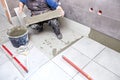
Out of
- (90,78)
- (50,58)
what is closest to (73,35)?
(50,58)

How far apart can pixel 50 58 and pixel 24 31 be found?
2.01 feet

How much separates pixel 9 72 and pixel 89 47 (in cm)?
115

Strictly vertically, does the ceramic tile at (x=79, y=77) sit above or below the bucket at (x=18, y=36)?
below

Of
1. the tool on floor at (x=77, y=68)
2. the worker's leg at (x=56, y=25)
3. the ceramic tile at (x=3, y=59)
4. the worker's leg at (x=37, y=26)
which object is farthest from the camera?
the worker's leg at (x=37, y=26)

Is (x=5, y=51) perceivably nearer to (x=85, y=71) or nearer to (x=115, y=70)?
(x=85, y=71)

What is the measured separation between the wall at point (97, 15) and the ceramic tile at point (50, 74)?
804 millimetres

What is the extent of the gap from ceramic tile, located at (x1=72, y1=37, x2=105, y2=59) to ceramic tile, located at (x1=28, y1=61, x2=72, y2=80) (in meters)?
0.45

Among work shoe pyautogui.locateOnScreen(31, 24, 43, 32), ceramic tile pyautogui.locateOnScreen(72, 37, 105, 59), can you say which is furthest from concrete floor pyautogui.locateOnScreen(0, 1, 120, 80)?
work shoe pyautogui.locateOnScreen(31, 24, 43, 32)

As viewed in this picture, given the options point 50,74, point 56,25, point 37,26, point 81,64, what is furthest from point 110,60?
point 37,26

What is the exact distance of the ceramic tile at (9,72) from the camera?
1.46 meters

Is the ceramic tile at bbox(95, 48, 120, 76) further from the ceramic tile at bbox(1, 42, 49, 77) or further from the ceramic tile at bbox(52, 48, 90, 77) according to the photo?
the ceramic tile at bbox(1, 42, 49, 77)

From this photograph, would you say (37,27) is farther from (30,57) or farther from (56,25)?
(30,57)

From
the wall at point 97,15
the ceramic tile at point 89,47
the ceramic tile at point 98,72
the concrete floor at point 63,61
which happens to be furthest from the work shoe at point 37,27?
the ceramic tile at point 98,72

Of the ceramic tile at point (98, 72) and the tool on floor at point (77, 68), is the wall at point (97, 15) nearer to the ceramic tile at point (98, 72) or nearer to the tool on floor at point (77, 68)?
the ceramic tile at point (98, 72)
